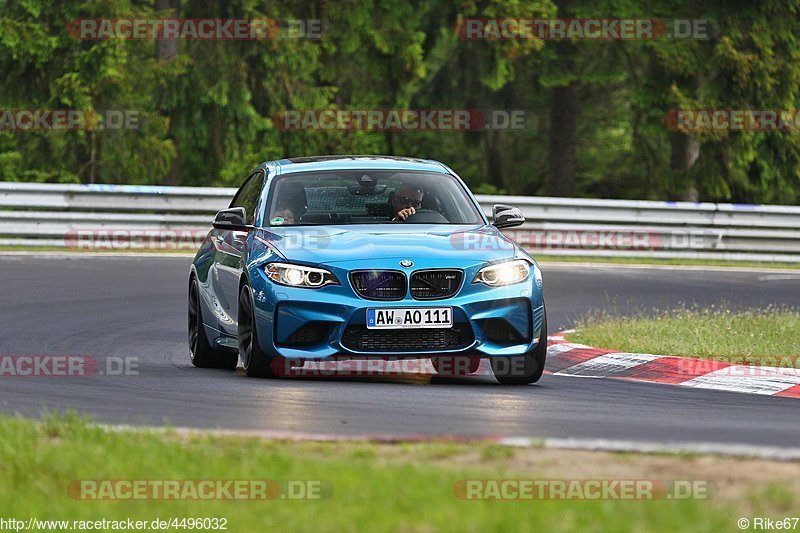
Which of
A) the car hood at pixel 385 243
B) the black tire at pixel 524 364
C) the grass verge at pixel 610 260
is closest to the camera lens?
the car hood at pixel 385 243

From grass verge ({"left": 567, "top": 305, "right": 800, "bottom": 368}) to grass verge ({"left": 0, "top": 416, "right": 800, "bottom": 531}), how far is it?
5901 millimetres

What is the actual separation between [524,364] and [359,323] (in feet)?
4.04

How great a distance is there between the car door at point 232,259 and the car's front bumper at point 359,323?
2.34 feet

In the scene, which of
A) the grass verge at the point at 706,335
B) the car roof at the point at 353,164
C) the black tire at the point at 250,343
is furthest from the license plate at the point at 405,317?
the grass verge at the point at 706,335

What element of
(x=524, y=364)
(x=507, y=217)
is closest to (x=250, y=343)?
(x=524, y=364)

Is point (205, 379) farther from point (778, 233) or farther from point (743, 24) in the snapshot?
point (743, 24)

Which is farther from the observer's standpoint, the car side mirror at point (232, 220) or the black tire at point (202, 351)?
the black tire at point (202, 351)

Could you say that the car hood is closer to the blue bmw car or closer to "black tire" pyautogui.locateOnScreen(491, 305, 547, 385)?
the blue bmw car

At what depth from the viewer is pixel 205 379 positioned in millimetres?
10367

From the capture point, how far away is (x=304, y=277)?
10.0 metres

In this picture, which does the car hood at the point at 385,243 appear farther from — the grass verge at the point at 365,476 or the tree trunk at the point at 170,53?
the tree trunk at the point at 170,53

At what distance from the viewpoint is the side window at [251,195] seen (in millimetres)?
11672

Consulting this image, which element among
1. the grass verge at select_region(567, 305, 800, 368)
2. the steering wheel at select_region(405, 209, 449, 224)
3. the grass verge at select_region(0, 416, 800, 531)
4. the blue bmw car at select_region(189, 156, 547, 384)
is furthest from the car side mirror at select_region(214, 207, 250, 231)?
the grass verge at select_region(0, 416, 800, 531)

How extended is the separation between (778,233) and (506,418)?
1753 cm
